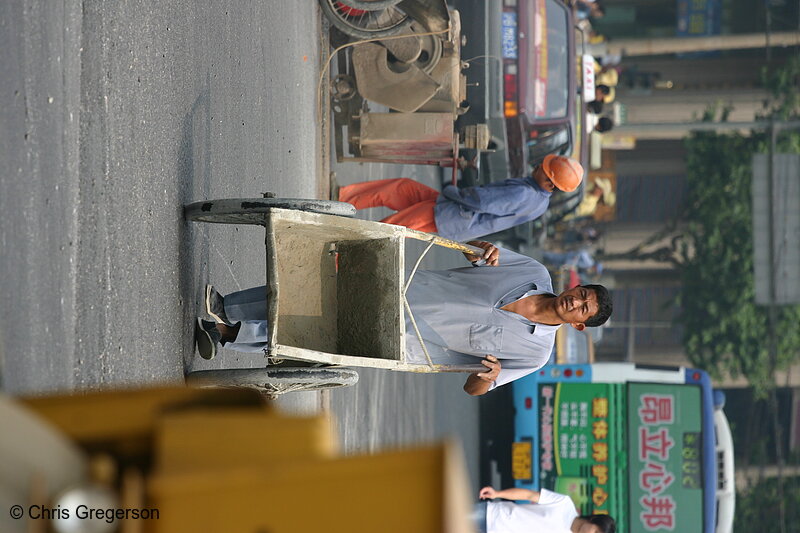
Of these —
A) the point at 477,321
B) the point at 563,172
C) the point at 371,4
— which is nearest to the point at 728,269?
the point at 371,4

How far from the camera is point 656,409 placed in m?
11.6

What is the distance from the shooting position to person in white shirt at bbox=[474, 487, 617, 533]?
10.1 m

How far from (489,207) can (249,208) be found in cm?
308

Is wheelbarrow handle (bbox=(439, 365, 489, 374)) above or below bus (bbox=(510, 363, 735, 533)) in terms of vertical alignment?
above

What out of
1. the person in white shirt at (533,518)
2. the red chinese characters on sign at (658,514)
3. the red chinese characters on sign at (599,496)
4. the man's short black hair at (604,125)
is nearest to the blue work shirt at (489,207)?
the person in white shirt at (533,518)

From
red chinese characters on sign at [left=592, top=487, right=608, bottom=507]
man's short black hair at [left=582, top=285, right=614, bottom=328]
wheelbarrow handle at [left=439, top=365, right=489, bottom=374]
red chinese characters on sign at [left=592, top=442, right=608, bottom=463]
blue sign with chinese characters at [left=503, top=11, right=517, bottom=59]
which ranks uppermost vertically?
blue sign with chinese characters at [left=503, top=11, right=517, bottom=59]

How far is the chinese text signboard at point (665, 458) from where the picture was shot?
1123 centimetres

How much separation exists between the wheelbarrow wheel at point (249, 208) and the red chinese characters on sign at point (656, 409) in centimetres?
705

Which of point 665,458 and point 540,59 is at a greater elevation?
point 540,59

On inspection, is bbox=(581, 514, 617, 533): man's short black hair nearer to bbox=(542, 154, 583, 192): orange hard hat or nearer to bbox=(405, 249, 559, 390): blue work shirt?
bbox=(542, 154, 583, 192): orange hard hat

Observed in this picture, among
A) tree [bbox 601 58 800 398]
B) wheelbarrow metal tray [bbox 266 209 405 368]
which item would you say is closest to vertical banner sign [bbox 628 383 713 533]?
wheelbarrow metal tray [bbox 266 209 405 368]

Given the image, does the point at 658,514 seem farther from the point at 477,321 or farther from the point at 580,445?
the point at 477,321

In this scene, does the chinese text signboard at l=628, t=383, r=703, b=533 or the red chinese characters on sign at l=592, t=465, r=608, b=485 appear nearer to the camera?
the chinese text signboard at l=628, t=383, r=703, b=533

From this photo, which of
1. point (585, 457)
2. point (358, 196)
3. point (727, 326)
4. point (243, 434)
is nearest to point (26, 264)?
point (243, 434)
